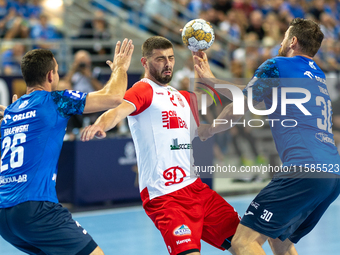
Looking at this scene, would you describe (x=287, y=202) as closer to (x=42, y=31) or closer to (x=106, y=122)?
(x=106, y=122)

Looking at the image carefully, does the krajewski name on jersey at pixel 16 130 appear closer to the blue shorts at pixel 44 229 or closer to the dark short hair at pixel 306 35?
the blue shorts at pixel 44 229

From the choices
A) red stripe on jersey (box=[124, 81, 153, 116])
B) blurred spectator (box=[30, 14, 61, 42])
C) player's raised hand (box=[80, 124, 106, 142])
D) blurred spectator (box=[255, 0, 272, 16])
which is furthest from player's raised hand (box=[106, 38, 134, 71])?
blurred spectator (box=[255, 0, 272, 16])

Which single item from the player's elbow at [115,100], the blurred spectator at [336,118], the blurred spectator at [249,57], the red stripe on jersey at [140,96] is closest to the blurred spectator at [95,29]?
the blurred spectator at [249,57]

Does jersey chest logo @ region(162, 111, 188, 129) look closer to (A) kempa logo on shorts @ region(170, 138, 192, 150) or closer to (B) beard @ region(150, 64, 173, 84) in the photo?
(A) kempa logo on shorts @ region(170, 138, 192, 150)

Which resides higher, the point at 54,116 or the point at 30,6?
the point at 30,6

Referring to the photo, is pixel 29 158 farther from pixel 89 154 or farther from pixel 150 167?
pixel 89 154

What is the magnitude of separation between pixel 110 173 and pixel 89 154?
0.56m

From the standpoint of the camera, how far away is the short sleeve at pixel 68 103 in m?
3.69

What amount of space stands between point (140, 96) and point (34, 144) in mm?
1026

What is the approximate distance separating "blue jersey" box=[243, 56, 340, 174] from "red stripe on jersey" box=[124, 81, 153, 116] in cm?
88

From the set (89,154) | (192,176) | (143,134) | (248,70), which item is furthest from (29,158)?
(248,70)

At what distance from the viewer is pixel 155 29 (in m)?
13.5

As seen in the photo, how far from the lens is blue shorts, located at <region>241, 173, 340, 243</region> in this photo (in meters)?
3.76

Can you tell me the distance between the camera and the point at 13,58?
33.4ft
